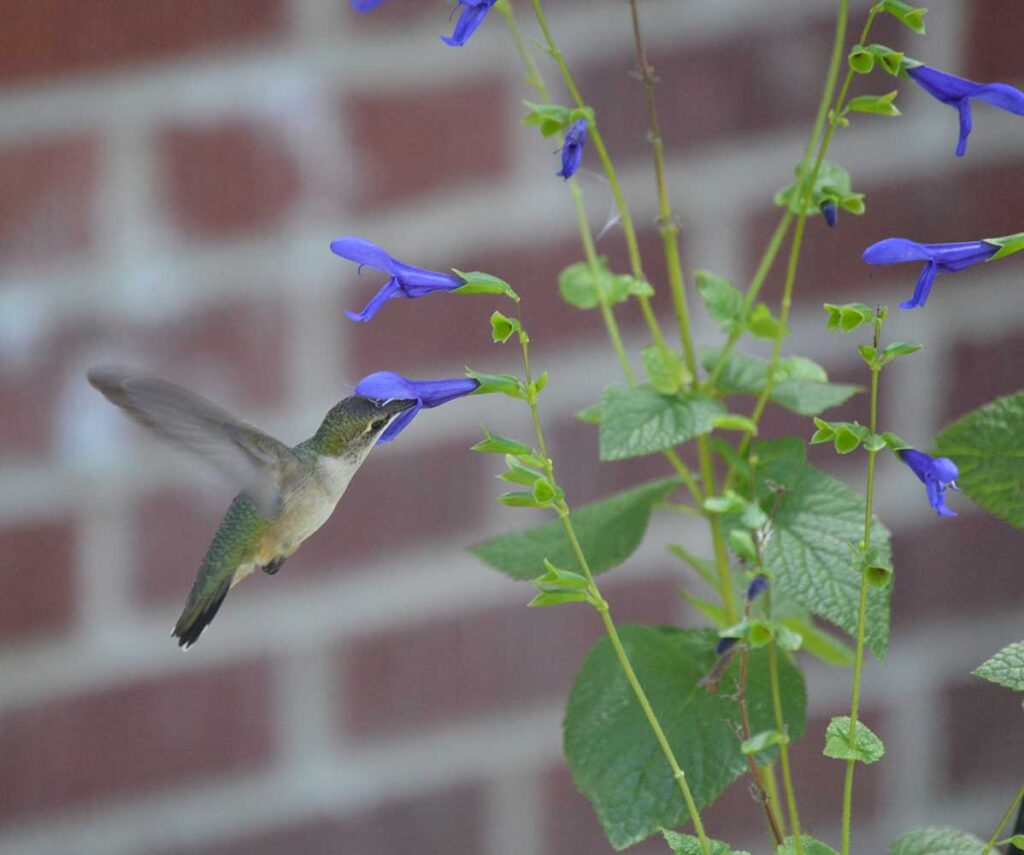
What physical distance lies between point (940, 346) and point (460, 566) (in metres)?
0.36

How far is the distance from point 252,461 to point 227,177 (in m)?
0.43

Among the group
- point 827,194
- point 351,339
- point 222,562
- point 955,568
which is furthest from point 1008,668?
point 955,568

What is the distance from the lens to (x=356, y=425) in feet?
1.47

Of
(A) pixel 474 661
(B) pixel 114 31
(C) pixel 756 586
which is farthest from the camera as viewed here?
(A) pixel 474 661

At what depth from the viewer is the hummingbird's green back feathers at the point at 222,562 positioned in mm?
522

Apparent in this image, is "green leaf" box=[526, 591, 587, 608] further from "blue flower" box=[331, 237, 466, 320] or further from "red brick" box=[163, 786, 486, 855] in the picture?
"red brick" box=[163, 786, 486, 855]

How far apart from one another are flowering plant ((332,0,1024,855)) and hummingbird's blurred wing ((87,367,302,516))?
6 centimetres

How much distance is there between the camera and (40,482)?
0.84m

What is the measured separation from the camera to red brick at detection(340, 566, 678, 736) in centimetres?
91

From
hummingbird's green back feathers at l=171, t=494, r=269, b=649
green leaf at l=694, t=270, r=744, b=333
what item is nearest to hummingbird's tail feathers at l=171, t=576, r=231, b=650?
hummingbird's green back feathers at l=171, t=494, r=269, b=649

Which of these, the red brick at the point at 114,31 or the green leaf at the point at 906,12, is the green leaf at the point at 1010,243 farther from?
the red brick at the point at 114,31

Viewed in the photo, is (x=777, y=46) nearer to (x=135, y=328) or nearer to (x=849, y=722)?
(x=135, y=328)

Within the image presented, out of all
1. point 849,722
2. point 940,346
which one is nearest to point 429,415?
point 940,346

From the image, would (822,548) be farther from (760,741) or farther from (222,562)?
Result: (222,562)
